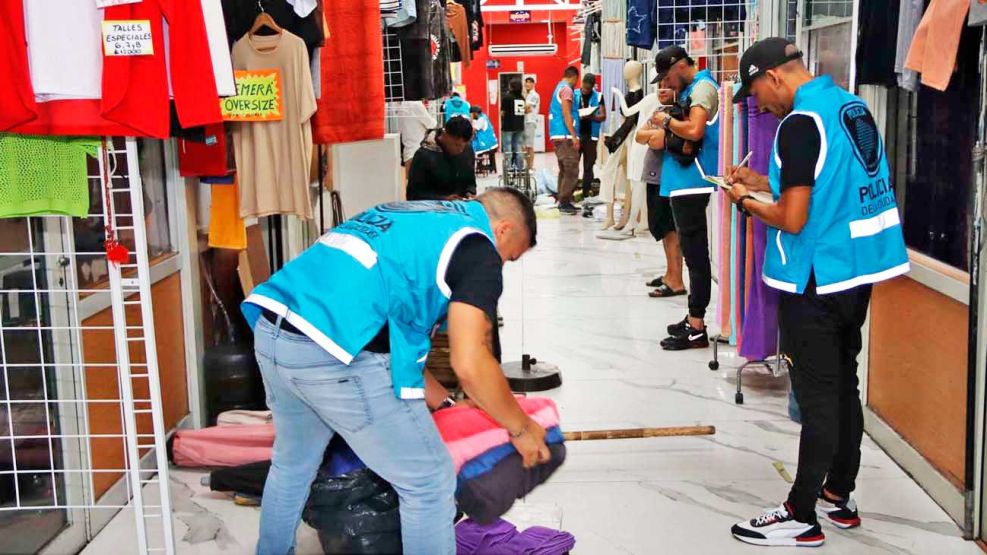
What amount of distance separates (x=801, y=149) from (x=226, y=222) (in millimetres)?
2427

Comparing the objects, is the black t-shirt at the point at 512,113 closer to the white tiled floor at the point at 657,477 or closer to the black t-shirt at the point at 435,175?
the white tiled floor at the point at 657,477

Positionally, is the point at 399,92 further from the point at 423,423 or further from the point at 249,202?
the point at 423,423

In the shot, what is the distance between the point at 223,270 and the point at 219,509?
1.42m

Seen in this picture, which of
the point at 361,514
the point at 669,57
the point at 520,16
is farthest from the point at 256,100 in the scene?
the point at 520,16

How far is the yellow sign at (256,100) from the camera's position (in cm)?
381

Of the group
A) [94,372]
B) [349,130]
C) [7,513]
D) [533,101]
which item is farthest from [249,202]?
[533,101]

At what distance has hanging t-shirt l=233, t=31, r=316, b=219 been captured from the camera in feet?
12.7

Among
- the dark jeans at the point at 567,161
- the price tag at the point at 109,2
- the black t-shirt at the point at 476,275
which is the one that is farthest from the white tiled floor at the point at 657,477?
the dark jeans at the point at 567,161

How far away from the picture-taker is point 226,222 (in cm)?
430

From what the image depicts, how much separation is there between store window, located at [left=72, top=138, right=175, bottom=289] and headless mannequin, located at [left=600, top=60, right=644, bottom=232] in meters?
4.74

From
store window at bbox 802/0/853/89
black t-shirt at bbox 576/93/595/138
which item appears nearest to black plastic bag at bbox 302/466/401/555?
store window at bbox 802/0/853/89

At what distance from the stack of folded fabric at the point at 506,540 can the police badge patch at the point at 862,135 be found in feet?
4.83

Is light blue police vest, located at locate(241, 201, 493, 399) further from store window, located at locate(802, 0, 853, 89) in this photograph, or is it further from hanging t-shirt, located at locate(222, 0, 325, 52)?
store window, located at locate(802, 0, 853, 89)

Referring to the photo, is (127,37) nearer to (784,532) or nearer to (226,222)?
(226,222)
